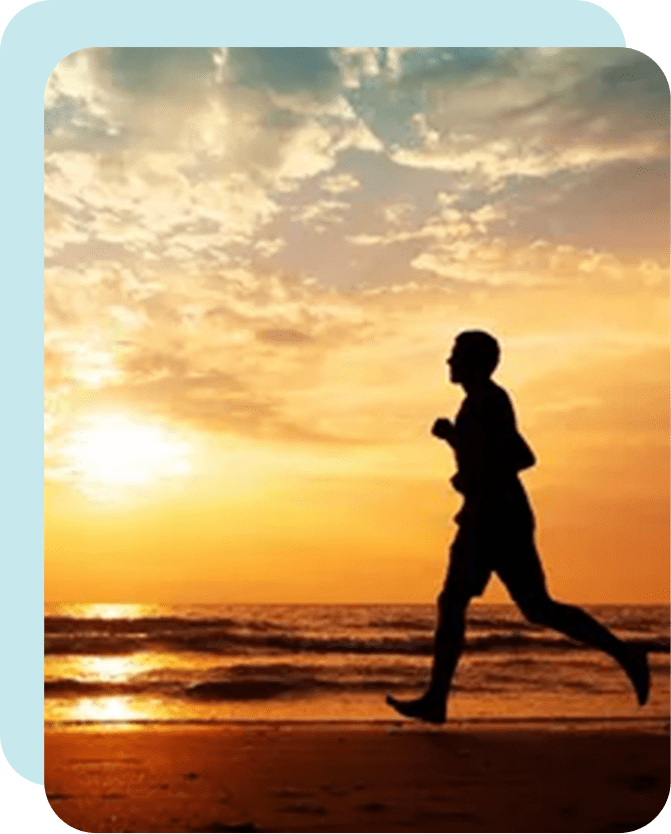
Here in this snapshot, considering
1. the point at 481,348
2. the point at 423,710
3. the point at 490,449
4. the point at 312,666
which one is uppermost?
the point at 481,348

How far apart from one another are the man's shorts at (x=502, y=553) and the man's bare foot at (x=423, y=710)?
437 millimetres

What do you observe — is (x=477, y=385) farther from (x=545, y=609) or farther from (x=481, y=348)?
(x=545, y=609)

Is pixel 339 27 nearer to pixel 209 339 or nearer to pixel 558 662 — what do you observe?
pixel 209 339

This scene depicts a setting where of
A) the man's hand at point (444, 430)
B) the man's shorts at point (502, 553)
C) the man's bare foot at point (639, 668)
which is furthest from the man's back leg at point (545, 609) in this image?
the man's hand at point (444, 430)

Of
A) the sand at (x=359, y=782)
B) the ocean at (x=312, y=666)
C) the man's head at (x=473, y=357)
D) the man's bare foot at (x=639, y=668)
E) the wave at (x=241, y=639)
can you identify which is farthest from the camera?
the wave at (x=241, y=639)

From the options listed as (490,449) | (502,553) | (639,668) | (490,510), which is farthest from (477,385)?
(639,668)

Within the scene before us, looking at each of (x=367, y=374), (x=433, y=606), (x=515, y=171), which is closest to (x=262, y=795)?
(x=433, y=606)

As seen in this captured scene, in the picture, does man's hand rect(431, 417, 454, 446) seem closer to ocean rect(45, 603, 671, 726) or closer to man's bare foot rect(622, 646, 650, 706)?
ocean rect(45, 603, 671, 726)

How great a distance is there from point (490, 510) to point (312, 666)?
11.5 ft

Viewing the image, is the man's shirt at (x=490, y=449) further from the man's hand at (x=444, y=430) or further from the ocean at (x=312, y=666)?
the ocean at (x=312, y=666)

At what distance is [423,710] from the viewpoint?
657 cm

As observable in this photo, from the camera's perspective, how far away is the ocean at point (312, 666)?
7051 mm

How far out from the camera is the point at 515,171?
20.5ft

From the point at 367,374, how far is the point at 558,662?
106 inches
